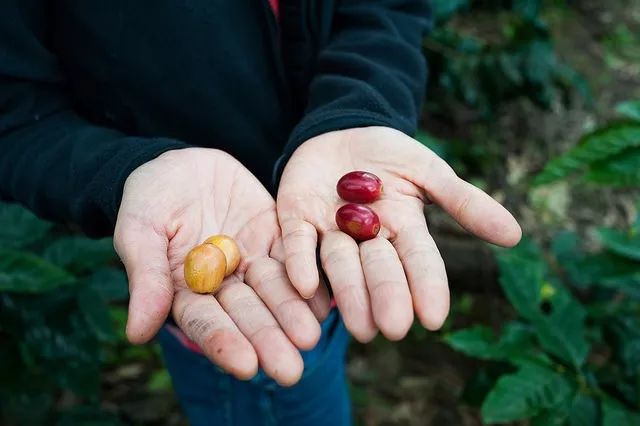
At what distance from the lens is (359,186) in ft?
4.67

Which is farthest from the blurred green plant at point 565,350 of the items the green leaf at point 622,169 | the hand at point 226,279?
the hand at point 226,279

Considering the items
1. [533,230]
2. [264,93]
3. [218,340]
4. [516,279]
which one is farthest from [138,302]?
[533,230]

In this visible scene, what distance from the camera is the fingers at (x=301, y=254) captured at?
1212mm

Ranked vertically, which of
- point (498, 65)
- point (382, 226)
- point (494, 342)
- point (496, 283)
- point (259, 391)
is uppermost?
point (382, 226)

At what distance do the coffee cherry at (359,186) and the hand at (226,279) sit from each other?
0.17 m

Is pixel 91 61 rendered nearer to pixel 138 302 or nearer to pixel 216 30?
pixel 216 30

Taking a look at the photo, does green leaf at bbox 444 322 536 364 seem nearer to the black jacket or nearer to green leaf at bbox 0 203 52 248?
the black jacket

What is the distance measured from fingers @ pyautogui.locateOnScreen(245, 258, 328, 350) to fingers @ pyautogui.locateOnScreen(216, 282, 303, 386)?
0.01 metres

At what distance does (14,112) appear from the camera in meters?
1.52

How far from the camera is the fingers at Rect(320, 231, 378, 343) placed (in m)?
1.15

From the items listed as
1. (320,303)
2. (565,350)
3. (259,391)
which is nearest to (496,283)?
(565,350)

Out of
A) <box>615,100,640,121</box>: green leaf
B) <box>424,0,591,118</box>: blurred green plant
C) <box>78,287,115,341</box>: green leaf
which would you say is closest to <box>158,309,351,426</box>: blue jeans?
<box>78,287,115,341</box>: green leaf

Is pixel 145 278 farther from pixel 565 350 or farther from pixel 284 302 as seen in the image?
pixel 565 350

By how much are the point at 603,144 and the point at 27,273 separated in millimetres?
1592
